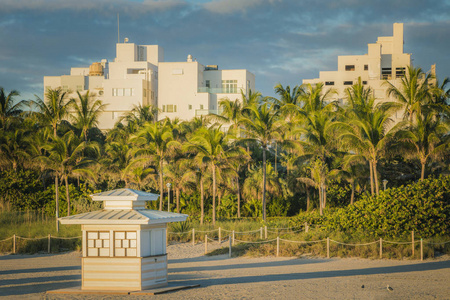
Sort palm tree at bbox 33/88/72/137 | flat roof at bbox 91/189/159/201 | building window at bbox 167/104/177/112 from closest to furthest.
→ flat roof at bbox 91/189/159/201
palm tree at bbox 33/88/72/137
building window at bbox 167/104/177/112

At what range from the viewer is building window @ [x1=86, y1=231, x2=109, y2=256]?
53.6 ft

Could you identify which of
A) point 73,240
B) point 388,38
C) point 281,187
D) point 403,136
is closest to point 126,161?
point 281,187

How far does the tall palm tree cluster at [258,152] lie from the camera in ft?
117

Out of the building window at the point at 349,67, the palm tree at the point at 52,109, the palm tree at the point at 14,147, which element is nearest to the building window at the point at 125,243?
the palm tree at the point at 14,147

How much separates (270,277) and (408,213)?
983 centimetres

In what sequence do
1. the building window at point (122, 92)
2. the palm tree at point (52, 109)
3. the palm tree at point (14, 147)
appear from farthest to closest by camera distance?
the building window at point (122, 92) < the palm tree at point (52, 109) < the palm tree at point (14, 147)

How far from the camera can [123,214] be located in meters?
16.5

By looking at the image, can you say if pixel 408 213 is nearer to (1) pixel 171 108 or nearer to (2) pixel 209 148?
(2) pixel 209 148

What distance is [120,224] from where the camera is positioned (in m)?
16.1

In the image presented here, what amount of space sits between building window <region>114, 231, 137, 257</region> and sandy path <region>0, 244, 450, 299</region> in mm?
1290

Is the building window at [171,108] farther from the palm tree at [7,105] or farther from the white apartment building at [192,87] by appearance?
the palm tree at [7,105]

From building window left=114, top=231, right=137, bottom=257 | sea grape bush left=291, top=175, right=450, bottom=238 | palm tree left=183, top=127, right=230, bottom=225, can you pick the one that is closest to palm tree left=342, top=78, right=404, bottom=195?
sea grape bush left=291, top=175, right=450, bottom=238

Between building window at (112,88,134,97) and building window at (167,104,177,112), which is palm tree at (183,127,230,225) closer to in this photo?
building window at (167,104,177,112)

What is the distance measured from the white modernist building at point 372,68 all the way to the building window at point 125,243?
58227mm
